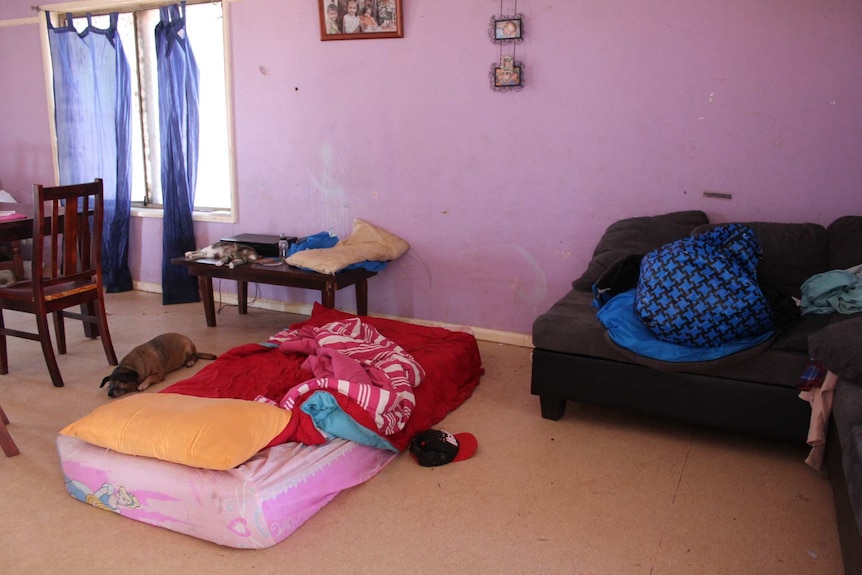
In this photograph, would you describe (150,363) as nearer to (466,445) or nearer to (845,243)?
(466,445)

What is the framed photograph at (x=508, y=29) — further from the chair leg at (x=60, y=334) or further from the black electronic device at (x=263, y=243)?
the chair leg at (x=60, y=334)

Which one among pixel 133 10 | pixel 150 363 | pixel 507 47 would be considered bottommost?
pixel 150 363

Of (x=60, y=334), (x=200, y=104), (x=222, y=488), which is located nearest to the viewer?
(x=222, y=488)

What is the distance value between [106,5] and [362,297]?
2743 millimetres

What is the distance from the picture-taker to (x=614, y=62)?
334 cm

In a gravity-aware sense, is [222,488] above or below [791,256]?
below

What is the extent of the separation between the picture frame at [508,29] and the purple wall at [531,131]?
0.05 m

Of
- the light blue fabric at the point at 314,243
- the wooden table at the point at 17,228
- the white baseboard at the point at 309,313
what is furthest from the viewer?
the light blue fabric at the point at 314,243

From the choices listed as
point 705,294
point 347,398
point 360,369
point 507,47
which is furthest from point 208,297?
point 705,294

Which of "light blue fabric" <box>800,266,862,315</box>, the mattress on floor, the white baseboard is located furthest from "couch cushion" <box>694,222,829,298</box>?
the mattress on floor

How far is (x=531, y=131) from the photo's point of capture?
358cm

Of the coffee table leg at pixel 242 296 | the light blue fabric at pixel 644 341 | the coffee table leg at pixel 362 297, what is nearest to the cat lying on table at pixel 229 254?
the coffee table leg at pixel 242 296

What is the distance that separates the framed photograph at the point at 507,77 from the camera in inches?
139

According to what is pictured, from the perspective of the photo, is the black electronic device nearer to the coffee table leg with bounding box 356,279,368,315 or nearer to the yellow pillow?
Answer: the coffee table leg with bounding box 356,279,368,315
